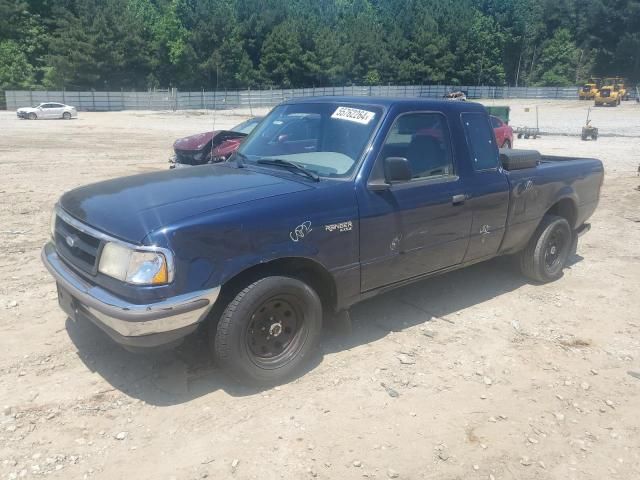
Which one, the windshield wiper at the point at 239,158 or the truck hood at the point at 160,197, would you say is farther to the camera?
the windshield wiper at the point at 239,158

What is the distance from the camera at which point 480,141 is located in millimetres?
4859

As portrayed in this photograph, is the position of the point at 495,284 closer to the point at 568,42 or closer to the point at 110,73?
the point at 110,73

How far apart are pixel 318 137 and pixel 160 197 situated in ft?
4.66

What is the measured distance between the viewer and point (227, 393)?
368 cm

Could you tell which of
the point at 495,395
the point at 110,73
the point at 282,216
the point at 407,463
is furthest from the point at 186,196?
the point at 110,73

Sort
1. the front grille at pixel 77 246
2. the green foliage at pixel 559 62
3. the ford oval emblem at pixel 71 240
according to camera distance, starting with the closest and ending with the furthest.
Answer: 1. the front grille at pixel 77 246
2. the ford oval emblem at pixel 71 240
3. the green foliage at pixel 559 62

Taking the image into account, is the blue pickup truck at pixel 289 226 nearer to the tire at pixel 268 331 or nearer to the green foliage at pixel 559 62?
the tire at pixel 268 331

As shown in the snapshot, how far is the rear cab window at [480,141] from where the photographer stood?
15.6ft

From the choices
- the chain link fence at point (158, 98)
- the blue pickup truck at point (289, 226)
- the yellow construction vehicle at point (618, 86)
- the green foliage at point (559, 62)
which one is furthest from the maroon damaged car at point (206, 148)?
the green foliage at point (559, 62)

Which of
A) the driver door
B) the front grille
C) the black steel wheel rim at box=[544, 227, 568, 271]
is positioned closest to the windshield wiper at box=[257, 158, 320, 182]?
the driver door

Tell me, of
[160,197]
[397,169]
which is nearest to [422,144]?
[397,169]

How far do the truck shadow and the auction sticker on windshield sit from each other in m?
1.55

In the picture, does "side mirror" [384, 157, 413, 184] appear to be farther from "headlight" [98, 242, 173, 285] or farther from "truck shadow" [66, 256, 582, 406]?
"headlight" [98, 242, 173, 285]

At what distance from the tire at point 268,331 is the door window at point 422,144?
1273 mm
